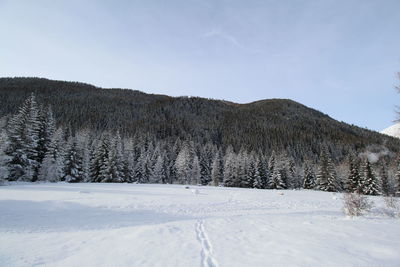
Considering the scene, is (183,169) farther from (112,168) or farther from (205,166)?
(112,168)

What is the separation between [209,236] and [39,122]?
34017 millimetres

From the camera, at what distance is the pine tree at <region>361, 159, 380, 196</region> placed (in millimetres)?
43375

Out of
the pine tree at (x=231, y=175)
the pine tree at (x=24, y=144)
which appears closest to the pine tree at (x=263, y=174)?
the pine tree at (x=231, y=175)

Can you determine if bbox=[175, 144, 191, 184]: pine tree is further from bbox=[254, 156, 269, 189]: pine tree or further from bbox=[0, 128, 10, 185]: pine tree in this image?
bbox=[0, 128, 10, 185]: pine tree

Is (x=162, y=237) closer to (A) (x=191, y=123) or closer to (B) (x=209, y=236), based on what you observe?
(B) (x=209, y=236)

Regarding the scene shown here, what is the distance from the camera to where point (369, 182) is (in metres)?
44.1

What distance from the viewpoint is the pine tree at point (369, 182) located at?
43.4 metres

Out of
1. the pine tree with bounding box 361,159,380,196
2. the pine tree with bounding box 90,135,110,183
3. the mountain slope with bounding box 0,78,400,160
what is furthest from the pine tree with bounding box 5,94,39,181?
the mountain slope with bounding box 0,78,400,160

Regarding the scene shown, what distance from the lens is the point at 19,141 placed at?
90.3ft

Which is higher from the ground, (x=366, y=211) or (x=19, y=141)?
(x=19, y=141)

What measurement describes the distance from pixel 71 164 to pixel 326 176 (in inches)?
2049

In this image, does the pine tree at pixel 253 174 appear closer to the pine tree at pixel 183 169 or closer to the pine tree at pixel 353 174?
the pine tree at pixel 183 169

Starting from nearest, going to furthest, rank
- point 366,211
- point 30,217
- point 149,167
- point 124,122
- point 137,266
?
point 137,266 → point 30,217 → point 366,211 → point 149,167 → point 124,122

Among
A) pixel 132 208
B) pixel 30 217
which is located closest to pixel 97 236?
pixel 30 217
